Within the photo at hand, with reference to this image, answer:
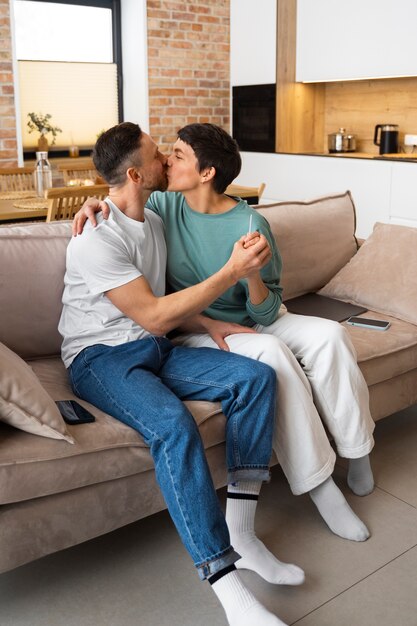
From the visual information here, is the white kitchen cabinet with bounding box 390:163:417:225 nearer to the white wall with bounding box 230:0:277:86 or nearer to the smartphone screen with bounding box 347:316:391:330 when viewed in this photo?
the white wall with bounding box 230:0:277:86

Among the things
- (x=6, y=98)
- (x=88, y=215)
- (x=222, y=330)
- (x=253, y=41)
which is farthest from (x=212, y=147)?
(x=253, y=41)

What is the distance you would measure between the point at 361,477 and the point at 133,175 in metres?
1.16

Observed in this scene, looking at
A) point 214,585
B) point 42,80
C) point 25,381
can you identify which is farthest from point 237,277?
point 42,80

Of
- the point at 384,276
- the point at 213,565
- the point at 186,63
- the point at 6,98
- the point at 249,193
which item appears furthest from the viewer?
the point at 186,63

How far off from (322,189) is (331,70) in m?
0.92

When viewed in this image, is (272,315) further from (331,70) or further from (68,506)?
(331,70)

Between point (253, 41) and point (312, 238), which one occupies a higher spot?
point (253, 41)

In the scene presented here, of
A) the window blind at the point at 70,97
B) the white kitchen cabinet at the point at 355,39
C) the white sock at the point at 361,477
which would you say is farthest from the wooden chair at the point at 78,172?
the white sock at the point at 361,477

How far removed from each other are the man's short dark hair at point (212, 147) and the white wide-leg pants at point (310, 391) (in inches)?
19.6

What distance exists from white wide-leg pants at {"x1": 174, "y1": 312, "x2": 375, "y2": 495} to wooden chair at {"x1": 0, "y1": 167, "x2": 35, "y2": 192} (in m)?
2.87

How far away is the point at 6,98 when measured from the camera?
5.40m

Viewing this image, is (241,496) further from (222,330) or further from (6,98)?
(6,98)

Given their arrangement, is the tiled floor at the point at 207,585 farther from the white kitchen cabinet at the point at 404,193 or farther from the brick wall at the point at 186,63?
the brick wall at the point at 186,63

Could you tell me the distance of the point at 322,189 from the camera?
5.49 meters
